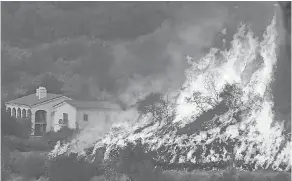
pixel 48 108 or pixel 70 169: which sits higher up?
pixel 48 108

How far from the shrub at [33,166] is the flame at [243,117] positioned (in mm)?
606

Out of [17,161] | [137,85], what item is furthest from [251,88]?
[17,161]

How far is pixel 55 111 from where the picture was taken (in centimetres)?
307

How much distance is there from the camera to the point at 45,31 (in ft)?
10.1

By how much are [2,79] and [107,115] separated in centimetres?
72

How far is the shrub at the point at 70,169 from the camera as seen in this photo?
3102mm

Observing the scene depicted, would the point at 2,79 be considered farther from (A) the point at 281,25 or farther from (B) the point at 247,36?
(A) the point at 281,25

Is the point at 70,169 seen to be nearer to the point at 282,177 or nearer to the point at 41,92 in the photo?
the point at 41,92

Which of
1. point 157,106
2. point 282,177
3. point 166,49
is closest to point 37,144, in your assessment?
point 157,106

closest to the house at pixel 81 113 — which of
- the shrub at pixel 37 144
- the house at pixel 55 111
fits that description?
the house at pixel 55 111

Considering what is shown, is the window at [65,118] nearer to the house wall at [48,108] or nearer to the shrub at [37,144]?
the house wall at [48,108]

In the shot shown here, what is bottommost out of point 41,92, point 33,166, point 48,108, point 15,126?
point 33,166

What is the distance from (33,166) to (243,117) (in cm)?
146

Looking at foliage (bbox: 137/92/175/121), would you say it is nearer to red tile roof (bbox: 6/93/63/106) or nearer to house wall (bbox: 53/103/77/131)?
house wall (bbox: 53/103/77/131)
